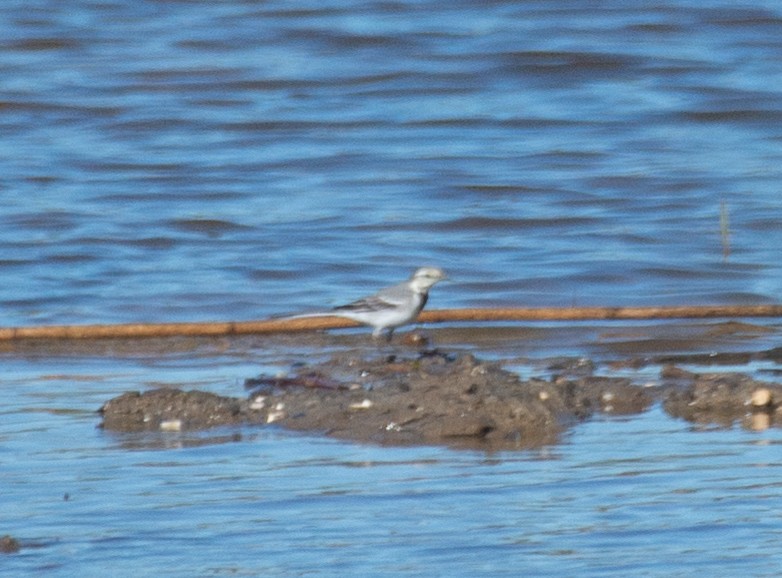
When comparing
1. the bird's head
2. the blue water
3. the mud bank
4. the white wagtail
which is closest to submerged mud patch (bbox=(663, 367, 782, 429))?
the mud bank

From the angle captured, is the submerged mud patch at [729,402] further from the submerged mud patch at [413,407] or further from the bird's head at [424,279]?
the bird's head at [424,279]

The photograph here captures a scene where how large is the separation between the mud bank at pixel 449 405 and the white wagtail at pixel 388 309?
161 cm

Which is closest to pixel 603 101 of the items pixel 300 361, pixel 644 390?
pixel 300 361

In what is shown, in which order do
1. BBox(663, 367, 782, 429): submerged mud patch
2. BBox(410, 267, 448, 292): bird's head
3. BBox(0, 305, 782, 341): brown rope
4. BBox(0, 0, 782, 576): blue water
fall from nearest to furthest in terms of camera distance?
BBox(0, 0, 782, 576): blue water, BBox(663, 367, 782, 429): submerged mud patch, BBox(0, 305, 782, 341): brown rope, BBox(410, 267, 448, 292): bird's head

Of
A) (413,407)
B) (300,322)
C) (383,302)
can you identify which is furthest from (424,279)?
(413,407)

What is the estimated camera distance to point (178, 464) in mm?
5441

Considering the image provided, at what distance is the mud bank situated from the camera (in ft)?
19.1

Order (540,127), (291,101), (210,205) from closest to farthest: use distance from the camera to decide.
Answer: (210,205)
(540,127)
(291,101)

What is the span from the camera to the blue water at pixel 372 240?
466 cm

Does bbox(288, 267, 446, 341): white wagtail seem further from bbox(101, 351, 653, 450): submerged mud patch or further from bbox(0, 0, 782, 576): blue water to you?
bbox(101, 351, 653, 450): submerged mud patch

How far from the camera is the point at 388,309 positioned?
8227 millimetres

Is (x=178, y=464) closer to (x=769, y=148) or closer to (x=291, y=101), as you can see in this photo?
(x=769, y=148)

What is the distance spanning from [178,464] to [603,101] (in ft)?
33.6

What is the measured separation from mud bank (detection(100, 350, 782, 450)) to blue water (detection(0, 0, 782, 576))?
139mm
